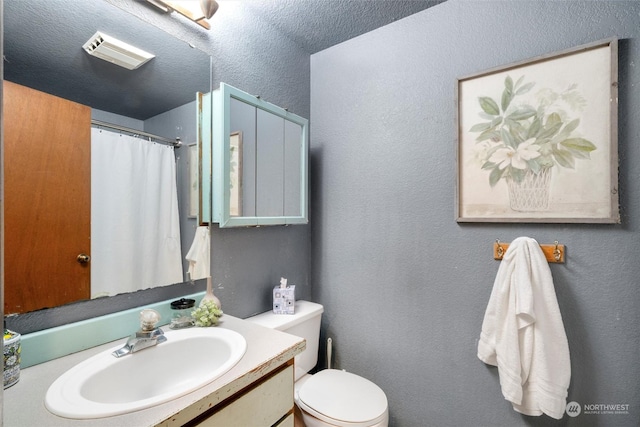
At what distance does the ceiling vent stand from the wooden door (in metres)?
0.20

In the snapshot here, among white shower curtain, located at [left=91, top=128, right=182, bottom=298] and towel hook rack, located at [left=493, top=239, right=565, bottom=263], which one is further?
towel hook rack, located at [left=493, top=239, right=565, bottom=263]

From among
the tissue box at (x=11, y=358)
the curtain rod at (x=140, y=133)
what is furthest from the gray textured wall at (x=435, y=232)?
the tissue box at (x=11, y=358)

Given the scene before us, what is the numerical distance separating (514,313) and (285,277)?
1066 mm

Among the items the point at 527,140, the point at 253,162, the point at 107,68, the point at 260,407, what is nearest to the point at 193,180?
the point at 253,162

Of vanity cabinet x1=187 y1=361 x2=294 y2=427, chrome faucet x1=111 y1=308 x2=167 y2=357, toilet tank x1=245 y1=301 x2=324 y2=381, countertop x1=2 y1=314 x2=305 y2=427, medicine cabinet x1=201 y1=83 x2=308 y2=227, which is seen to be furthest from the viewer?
toilet tank x1=245 y1=301 x2=324 y2=381

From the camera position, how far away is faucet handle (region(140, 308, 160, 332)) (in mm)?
1021

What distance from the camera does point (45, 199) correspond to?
2.83ft

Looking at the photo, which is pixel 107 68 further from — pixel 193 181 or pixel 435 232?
pixel 435 232

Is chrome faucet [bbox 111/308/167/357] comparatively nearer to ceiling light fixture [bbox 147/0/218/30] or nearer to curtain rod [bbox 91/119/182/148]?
curtain rod [bbox 91/119/182/148]

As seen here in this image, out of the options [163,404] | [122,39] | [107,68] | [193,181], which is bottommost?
[163,404]

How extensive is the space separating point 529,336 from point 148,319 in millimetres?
1389

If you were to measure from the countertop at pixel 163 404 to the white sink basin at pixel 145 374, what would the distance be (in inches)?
0.7

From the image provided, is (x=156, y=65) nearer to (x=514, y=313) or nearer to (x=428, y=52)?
(x=428, y=52)
